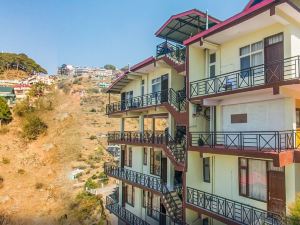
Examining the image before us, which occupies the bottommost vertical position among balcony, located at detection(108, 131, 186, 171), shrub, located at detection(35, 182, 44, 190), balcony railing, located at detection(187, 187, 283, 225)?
shrub, located at detection(35, 182, 44, 190)

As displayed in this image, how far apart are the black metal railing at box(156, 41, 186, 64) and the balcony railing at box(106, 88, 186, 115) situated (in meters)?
2.37

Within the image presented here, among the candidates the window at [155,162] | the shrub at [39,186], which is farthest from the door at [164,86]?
the shrub at [39,186]

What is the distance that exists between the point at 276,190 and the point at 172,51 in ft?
39.7

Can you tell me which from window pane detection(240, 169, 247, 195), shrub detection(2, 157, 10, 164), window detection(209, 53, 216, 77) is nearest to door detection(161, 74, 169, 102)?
window detection(209, 53, 216, 77)

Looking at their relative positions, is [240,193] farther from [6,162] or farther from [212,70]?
[6,162]

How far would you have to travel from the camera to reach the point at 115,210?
1056 inches

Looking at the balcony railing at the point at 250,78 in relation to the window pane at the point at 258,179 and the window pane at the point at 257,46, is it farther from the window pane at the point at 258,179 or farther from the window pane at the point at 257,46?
the window pane at the point at 258,179

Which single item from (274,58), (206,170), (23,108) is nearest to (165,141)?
(206,170)

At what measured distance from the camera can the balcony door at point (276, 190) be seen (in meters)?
12.7

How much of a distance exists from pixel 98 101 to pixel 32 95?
62.1 feet

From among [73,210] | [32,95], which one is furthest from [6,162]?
[32,95]

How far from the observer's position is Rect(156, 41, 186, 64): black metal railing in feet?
65.8

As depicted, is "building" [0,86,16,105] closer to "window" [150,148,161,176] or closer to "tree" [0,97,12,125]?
"tree" [0,97,12,125]

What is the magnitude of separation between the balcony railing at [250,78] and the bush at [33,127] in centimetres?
4410
